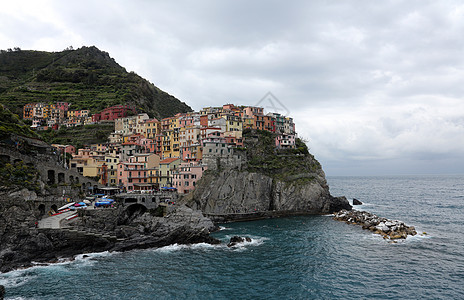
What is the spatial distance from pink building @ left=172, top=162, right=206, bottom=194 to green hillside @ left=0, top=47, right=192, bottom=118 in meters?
71.1

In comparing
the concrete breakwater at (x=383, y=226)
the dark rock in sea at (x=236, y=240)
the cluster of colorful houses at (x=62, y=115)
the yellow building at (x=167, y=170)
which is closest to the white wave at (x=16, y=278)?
the dark rock in sea at (x=236, y=240)

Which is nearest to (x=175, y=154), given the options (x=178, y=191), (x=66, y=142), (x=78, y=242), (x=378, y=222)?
(x=178, y=191)

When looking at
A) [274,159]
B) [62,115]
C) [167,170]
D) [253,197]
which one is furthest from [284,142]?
[62,115]

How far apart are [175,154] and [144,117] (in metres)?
30.6

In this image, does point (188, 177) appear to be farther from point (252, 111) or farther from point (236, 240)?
point (252, 111)

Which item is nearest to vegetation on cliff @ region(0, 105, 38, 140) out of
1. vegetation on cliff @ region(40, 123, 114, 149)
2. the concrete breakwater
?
vegetation on cliff @ region(40, 123, 114, 149)

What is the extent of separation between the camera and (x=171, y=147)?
97.2 meters

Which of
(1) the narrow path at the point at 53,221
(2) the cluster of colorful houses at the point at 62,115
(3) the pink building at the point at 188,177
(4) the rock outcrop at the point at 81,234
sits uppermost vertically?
(2) the cluster of colorful houses at the point at 62,115

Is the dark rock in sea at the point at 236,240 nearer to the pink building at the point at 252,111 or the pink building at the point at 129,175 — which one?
the pink building at the point at 129,175

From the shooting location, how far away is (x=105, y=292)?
108 ft

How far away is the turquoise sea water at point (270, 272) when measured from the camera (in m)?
32.8

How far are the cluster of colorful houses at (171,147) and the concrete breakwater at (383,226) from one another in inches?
1358

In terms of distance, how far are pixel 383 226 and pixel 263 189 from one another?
29.5 metres

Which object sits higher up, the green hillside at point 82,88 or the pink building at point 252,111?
the green hillside at point 82,88
